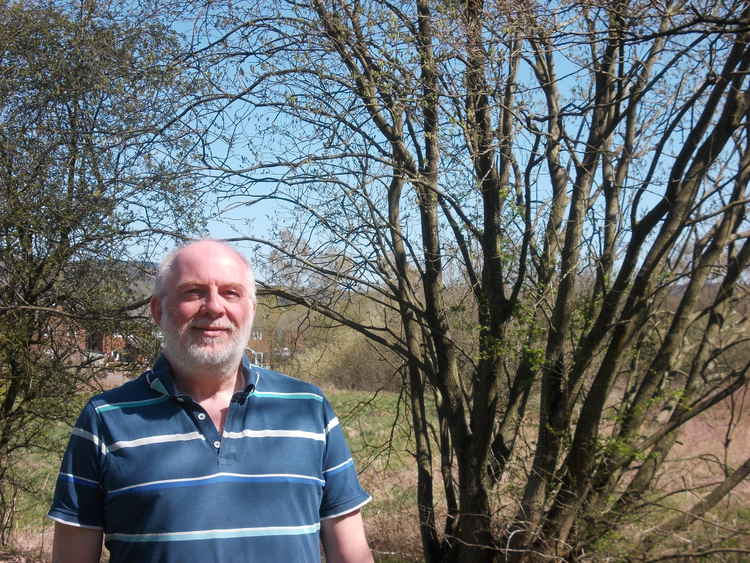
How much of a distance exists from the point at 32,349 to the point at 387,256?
3860mm

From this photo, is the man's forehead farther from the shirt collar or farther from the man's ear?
the shirt collar

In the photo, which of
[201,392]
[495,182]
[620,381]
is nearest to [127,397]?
[201,392]

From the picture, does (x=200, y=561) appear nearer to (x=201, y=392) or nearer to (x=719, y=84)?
(x=201, y=392)

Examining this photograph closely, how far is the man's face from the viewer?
2.22m

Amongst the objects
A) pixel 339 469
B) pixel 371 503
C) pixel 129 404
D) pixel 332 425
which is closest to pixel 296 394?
pixel 332 425

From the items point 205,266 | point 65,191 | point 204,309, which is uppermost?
point 65,191

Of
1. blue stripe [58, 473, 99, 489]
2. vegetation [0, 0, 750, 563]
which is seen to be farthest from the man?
vegetation [0, 0, 750, 563]

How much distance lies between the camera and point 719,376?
604 cm

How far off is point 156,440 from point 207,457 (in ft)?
0.45

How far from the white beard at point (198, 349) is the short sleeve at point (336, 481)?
12.6 inches

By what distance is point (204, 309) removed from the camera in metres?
2.27

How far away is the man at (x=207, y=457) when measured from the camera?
2.04 m

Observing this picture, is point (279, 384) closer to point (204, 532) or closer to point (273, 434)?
point (273, 434)

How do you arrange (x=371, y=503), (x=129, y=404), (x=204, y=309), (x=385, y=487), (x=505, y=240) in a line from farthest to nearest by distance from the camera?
(x=385, y=487), (x=371, y=503), (x=505, y=240), (x=204, y=309), (x=129, y=404)
